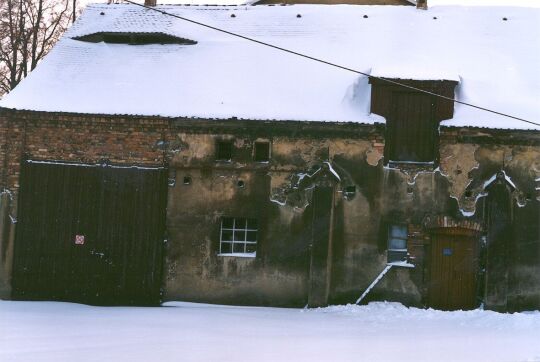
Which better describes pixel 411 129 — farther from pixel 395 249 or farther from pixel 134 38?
pixel 134 38

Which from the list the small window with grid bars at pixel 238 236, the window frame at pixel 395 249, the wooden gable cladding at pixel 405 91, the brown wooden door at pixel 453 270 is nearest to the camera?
the brown wooden door at pixel 453 270

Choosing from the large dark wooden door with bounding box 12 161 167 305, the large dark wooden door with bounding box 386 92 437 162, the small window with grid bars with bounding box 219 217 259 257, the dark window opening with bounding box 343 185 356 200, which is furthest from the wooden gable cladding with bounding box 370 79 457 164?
the large dark wooden door with bounding box 12 161 167 305

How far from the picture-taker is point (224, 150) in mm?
14555

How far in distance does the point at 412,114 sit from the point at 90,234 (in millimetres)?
8598

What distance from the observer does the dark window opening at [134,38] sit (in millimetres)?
16844

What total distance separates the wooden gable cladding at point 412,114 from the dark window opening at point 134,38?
6099 millimetres

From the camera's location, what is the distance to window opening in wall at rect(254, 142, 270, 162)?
47.2ft

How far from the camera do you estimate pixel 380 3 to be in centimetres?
2220

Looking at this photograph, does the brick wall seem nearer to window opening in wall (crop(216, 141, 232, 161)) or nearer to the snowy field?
window opening in wall (crop(216, 141, 232, 161))

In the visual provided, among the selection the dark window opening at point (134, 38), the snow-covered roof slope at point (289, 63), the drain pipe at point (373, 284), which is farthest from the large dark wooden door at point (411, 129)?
the dark window opening at point (134, 38)

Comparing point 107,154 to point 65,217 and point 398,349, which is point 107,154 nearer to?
point 65,217

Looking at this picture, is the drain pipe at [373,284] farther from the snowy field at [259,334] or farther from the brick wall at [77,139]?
the brick wall at [77,139]

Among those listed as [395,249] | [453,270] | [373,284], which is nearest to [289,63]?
[395,249]

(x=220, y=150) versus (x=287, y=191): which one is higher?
(x=220, y=150)
